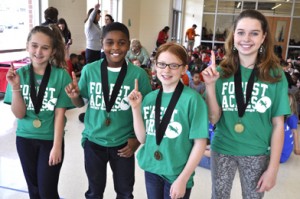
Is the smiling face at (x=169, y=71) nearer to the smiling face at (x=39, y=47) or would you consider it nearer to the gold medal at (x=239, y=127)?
the gold medal at (x=239, y=127)

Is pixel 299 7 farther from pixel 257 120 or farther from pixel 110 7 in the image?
pixel 257 120

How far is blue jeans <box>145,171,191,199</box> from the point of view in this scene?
1.49 metres

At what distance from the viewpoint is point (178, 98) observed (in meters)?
1.44

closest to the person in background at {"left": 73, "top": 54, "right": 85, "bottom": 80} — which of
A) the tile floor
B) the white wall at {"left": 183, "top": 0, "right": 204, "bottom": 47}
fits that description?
the tile floor

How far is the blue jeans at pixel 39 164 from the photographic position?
1.75m

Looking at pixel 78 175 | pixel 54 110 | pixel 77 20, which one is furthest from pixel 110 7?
pixel 54 110

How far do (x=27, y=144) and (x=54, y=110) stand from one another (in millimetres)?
251

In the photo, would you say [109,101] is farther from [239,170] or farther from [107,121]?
[239,170]

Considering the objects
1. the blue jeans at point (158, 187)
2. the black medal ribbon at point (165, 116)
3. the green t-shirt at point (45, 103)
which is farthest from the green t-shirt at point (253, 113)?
the green t-shirt at point (45, 103)

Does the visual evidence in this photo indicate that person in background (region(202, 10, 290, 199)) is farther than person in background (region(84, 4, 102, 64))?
No

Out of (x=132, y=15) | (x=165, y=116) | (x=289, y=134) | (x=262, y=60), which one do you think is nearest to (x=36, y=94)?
(x=165, y=116)

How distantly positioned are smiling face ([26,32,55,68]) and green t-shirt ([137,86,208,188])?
738 millimetres

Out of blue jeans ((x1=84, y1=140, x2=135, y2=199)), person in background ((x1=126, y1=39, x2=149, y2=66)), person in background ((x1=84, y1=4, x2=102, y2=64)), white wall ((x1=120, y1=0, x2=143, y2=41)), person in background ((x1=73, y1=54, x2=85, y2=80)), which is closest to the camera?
blue jeans ((x1=84, y1=140, x2=135, y2=199))

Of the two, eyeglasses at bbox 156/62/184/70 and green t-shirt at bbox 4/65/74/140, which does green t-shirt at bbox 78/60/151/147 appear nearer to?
green t-shirt at bbox 4/65/74/140
